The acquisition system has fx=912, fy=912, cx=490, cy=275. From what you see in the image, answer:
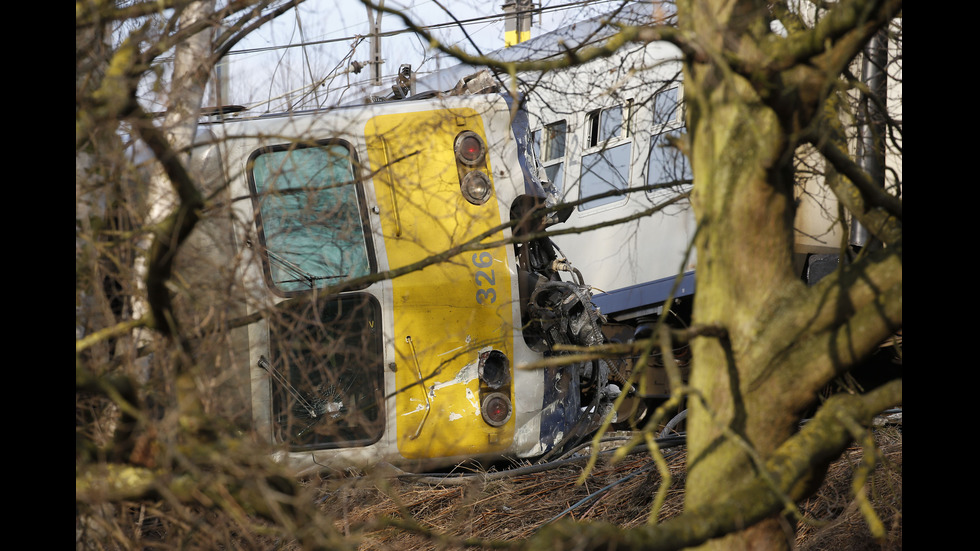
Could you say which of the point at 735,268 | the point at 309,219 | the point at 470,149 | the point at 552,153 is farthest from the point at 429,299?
the point at 552,153

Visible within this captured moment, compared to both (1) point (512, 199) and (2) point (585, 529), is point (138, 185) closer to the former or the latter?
(2) point (585, 529)

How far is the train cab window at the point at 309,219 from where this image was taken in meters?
3.77

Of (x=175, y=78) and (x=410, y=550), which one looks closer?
(x=175, y=78)

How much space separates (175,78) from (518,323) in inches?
106

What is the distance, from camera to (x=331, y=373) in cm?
392

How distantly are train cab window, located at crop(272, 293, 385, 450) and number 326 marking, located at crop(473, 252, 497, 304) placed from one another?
0.61 m

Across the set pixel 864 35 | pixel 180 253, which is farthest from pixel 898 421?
pixel 180 253

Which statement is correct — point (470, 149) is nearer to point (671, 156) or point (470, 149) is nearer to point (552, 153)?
point (671, 156)

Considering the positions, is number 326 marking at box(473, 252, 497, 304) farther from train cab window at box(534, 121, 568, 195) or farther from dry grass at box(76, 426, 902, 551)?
train cab window at box(534, 121, 568, 195)

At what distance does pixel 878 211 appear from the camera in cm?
347

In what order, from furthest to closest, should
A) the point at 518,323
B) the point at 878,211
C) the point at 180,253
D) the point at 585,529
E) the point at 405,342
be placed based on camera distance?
the point at 518,323 → the point at 405,342 → the point at 878,211 → the point at 180,253 → the point at 585,529

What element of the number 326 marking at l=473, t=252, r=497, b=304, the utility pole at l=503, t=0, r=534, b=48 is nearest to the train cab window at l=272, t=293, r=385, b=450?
the number 326 marking at l=473, t=252, r=497, b=304

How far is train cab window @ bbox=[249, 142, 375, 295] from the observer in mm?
3766

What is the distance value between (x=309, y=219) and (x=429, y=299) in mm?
1388
